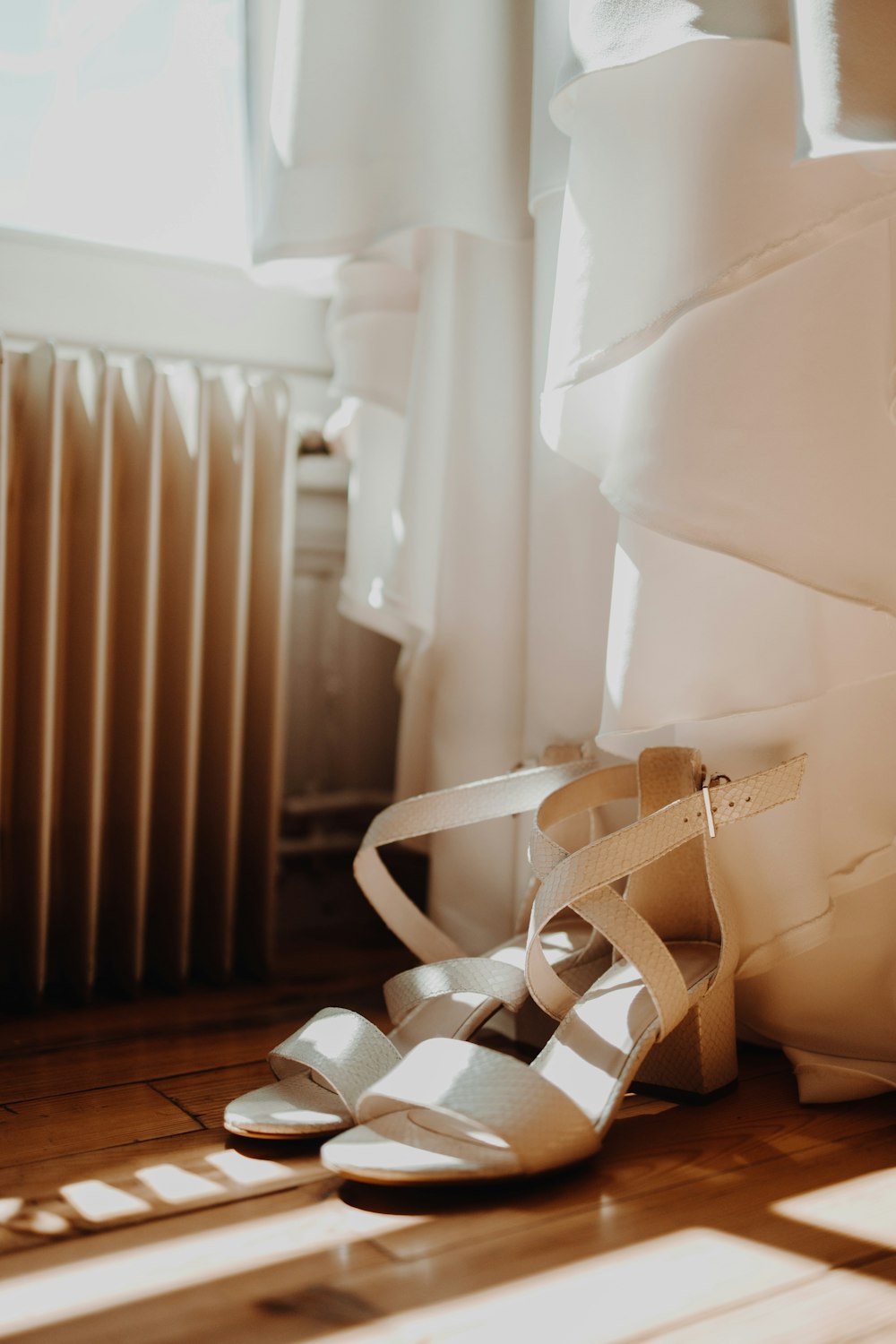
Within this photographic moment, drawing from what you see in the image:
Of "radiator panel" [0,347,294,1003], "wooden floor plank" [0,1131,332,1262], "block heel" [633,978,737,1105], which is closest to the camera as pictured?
"wooden floor plank" [0,1131,332,1262]

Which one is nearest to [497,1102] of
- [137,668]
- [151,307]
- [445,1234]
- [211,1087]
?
[445,1234]

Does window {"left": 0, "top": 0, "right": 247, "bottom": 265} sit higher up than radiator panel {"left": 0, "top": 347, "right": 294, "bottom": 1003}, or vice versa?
window {"left": 0, "top": 0, "right": 247, "bottom": 265}

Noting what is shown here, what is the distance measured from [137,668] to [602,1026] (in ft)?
1.70

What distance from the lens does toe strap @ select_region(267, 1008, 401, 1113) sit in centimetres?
67

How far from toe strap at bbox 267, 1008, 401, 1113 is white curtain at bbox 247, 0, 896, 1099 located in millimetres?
237

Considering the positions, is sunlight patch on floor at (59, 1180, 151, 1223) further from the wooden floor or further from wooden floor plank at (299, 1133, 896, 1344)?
wooden floor plank at (299, 1133, 896, 1344)

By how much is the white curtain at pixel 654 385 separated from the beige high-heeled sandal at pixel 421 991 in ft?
0.30

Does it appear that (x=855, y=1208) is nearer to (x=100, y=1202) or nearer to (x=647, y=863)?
(x=647, y=863)

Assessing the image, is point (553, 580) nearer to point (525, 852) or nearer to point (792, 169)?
point (525, 852)

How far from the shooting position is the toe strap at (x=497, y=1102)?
59 centimetres

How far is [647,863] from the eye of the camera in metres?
0.69

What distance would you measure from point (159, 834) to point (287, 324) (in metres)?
0.55

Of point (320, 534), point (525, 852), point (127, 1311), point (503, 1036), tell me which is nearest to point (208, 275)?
point (320, 534)

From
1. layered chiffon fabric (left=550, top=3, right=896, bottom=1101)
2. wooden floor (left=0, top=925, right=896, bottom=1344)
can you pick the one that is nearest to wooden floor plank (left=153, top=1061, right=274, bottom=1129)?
wooden floor (left=0, top=925, right=896, bottom=1344)
